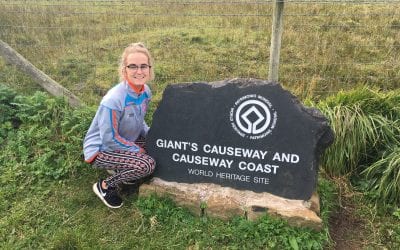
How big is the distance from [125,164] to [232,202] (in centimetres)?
94

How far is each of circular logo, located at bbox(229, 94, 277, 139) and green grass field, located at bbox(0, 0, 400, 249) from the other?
0.69m

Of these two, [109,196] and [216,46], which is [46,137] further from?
[216,46]

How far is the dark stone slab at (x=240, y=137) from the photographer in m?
3.35

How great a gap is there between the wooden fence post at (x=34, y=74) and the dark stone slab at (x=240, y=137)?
1597 mm

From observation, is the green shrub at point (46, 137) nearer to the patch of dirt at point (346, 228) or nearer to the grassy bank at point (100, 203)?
the grassy bank at point (100, 203)

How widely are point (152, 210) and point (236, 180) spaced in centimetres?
74

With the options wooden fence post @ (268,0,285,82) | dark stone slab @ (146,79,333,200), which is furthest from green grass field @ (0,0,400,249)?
wooden fence post @ (268,0,285,82)

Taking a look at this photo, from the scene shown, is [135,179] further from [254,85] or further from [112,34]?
[112,34]

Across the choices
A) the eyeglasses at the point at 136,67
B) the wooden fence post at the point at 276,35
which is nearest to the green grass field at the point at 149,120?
the wooden fence post at the point at 276,35

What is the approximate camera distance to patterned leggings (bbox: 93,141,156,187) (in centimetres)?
358

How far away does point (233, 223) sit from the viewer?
3418 millimetres

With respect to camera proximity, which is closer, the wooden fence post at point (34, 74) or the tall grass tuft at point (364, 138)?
the tall grass tuft at point (364, 138)

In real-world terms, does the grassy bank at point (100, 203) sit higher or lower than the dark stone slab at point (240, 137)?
lower

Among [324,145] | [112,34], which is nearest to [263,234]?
[324,145]
